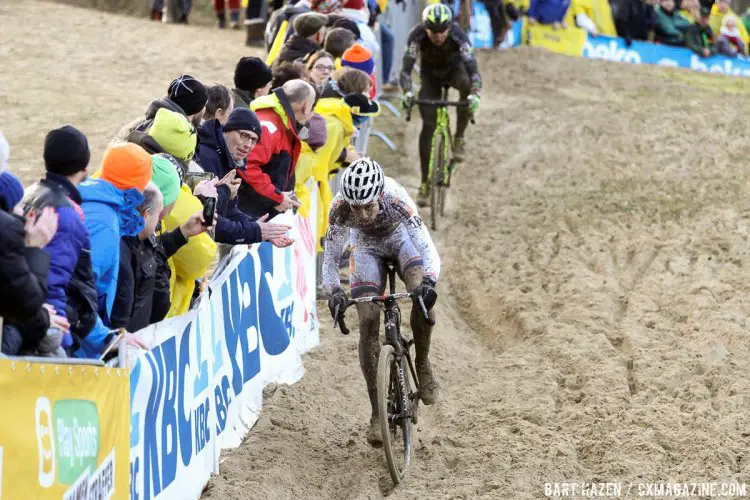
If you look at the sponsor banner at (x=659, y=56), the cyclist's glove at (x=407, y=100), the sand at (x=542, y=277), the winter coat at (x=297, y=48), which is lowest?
the sand at (x=542, y=277)

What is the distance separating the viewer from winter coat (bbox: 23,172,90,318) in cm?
493

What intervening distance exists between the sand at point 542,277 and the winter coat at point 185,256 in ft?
4.20

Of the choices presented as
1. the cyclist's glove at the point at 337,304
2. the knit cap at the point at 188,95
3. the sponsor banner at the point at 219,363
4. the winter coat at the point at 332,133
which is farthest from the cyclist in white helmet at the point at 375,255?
the winter coat at the point at 332,133

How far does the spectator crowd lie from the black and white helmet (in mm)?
613

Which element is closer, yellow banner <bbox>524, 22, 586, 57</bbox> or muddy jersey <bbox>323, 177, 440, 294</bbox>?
muddy jersey <bbox>323, 177, 440, 294</bbox>

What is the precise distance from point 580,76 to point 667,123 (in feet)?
13.5

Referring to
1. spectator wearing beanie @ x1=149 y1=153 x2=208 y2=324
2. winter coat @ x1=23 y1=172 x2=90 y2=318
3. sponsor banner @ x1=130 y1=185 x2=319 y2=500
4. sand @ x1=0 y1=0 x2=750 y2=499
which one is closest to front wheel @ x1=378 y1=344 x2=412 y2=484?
sand @ x1=0 y1=0 x2=750 y2=499

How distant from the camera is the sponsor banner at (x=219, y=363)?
19.9ft

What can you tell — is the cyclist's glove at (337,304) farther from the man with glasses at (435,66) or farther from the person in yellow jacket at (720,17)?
the person in yellow jacket at (720,17)

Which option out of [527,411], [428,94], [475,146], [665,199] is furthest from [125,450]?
[475,146]

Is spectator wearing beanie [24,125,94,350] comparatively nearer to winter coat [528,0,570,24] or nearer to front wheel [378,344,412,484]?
front wheel [378,344,412,484]

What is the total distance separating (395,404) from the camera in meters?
7.59

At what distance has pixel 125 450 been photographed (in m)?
5.54

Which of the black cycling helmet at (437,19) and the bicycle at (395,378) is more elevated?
the black cycling helmet at (437,19)
